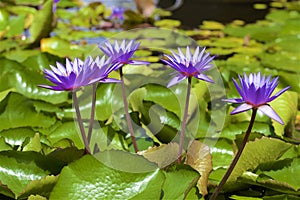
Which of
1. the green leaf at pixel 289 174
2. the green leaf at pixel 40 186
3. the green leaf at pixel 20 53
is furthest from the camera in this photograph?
the green leaf at pixel 20 53

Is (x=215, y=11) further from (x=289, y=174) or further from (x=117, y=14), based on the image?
(x=289, y=174)

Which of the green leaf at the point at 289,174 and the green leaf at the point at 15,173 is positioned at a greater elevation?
the green leaf at the point at 15,173

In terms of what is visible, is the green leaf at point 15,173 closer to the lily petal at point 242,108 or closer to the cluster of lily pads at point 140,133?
the cluster of lily pads at point 140,133

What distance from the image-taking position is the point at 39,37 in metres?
2.25

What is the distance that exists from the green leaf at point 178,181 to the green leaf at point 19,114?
0.47m

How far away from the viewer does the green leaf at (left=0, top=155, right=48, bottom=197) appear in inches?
39.4

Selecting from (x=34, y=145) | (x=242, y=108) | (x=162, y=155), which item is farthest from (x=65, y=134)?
(x=242, y=108)

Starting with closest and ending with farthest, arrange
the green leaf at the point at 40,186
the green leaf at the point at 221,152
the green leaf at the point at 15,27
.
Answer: the green leaf at the point at 40,186 < the green leaf at the point at 221,152 < the green leaf at the point at 15,27

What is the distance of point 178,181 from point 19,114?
1.68 ft

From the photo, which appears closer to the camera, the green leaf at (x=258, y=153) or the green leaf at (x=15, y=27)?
the green leaf at (x=258, y=153)

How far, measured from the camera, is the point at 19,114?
1.32m

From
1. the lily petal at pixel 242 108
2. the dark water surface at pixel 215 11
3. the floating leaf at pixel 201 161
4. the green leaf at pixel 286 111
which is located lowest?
the dark water surface at pixel 215 11

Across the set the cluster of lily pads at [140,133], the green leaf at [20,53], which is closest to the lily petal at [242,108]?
the cluster of lily pads at [140,133]

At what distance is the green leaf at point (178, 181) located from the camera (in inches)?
37.4
